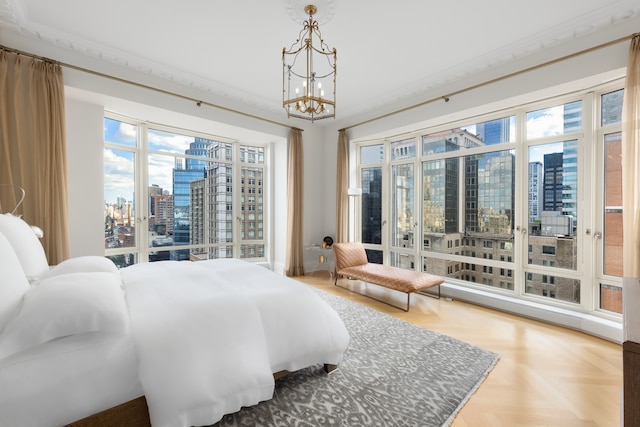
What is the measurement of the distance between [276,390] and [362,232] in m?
3.76

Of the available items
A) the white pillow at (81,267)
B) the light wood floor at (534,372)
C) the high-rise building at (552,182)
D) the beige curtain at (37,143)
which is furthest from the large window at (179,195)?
the high-rise building at (552,182)

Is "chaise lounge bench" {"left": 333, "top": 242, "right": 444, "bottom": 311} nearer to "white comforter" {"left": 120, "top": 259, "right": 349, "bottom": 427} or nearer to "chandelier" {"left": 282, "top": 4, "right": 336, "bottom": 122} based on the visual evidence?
"white comforter" {"left": 120, "top": 259, "right": 349, "bottom": 427}

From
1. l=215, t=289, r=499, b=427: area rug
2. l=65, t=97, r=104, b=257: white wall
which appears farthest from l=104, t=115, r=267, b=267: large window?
l=215, t=289, r=499, b=427: area rug

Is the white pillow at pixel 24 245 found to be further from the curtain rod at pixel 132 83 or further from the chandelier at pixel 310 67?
the chandelier at pixel 310 67

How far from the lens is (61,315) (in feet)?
4.04

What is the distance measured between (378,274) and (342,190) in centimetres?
185

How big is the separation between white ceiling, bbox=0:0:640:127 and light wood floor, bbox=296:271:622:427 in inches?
112

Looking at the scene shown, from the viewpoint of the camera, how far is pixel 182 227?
467 cm

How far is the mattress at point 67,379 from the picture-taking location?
1053mm

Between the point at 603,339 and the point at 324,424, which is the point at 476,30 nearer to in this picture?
the point at 603,339

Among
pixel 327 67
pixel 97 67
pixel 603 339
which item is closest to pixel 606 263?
pixel 603 339

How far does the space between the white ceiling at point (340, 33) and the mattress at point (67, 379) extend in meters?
2.71

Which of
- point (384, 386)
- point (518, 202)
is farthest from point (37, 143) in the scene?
point (518, 202)

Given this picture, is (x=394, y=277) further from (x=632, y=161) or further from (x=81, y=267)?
(x=81, y=267)
